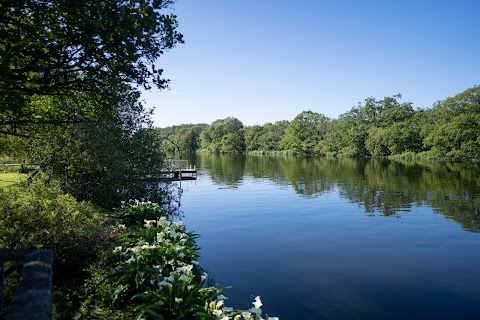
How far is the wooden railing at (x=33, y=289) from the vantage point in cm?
227

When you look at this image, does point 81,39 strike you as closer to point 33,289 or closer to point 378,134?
point 33,289

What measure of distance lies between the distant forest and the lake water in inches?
419

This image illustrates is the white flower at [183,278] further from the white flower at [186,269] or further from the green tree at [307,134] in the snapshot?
the green tree at [307,134]

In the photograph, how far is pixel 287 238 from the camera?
50.1ft

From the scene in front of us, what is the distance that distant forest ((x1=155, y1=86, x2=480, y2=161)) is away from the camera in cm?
6147

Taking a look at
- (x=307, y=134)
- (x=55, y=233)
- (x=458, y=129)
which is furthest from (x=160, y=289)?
(x=307, y=134)

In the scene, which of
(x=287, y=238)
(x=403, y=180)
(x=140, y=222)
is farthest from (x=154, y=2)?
(x=403, y=180)

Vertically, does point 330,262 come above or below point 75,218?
below

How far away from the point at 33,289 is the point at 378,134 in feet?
275

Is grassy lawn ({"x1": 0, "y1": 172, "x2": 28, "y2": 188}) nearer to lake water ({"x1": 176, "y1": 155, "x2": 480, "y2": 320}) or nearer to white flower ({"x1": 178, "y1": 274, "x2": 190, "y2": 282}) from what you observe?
lake water ({"x1": 176, "y1": 155, "x2": 480, "y2": 320})

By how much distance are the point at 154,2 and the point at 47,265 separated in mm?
5423

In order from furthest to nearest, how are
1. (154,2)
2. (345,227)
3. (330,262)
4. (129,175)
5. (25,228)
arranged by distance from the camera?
(129,175)
(345,227)
(330,262)
(25,228)
(154,2)

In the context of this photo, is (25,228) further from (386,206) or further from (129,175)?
(386,206)

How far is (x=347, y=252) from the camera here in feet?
43.4
